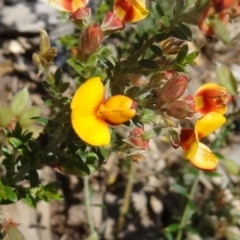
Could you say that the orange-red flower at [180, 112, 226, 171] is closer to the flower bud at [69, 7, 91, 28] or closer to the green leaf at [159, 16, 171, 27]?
the green leaf at [159, 16, 171, 27]

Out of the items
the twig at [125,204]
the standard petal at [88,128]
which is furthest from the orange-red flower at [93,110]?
the twig at [125,204]

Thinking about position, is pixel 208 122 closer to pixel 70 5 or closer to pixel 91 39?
pixel 91 39

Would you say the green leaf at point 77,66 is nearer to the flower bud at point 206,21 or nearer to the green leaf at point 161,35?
the green leaf at point 161,35

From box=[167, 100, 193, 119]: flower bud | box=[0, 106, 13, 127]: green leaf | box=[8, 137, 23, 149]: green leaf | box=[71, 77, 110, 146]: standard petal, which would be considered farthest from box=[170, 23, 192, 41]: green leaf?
box=[0, 106, 13, 127]: green leaf

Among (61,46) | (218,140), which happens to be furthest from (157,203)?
(61,46)

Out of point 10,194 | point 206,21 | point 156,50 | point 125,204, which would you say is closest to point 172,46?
point 156,50

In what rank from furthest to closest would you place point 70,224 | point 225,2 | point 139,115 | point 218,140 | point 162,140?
point 162,140 < point 70,224 < point 218,140 < point 139,115 < point 225,2

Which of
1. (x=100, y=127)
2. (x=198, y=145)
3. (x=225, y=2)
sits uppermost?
(x=225, y=2)

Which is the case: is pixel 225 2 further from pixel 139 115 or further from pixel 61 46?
pixel 61 46
